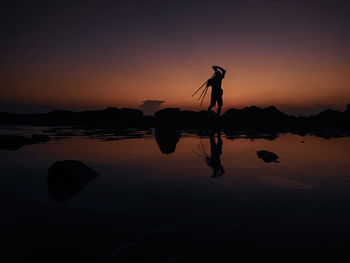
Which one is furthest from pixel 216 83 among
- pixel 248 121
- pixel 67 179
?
pixel 67 179

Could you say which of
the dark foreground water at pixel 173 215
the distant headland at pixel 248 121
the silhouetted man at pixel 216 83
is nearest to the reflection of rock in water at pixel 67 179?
the dark foreground water at pixel 173 215

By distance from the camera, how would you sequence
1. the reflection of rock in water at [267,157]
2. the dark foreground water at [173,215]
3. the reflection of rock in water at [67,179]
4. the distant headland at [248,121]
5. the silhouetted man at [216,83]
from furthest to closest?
1. the distant headland at [248,121]
2. the silhouetted man at [216,83]
3. the reflection of rock in water at [267,157]
4. the reflection of rock in water at [67,179]
5. the dark foreground water at [173,215]

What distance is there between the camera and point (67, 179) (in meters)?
3.16

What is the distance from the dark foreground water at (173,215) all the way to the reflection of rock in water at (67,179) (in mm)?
60

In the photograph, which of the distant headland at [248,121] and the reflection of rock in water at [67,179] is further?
the distant headland at [248,121]

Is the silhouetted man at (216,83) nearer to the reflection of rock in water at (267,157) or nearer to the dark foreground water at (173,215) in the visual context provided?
the reflection of rock in water at (267,157)

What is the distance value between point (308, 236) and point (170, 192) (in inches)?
65.6

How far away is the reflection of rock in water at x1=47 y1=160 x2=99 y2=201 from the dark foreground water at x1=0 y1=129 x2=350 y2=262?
2.4 inches

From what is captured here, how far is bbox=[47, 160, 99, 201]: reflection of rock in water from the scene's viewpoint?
2875 millimetres

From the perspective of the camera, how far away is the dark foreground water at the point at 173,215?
158 centimetres

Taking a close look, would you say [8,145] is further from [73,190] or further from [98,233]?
[98,233]

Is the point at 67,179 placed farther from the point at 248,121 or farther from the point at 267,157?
the point at 248,121

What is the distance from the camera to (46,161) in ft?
16.6

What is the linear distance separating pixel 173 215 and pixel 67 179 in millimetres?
1939
